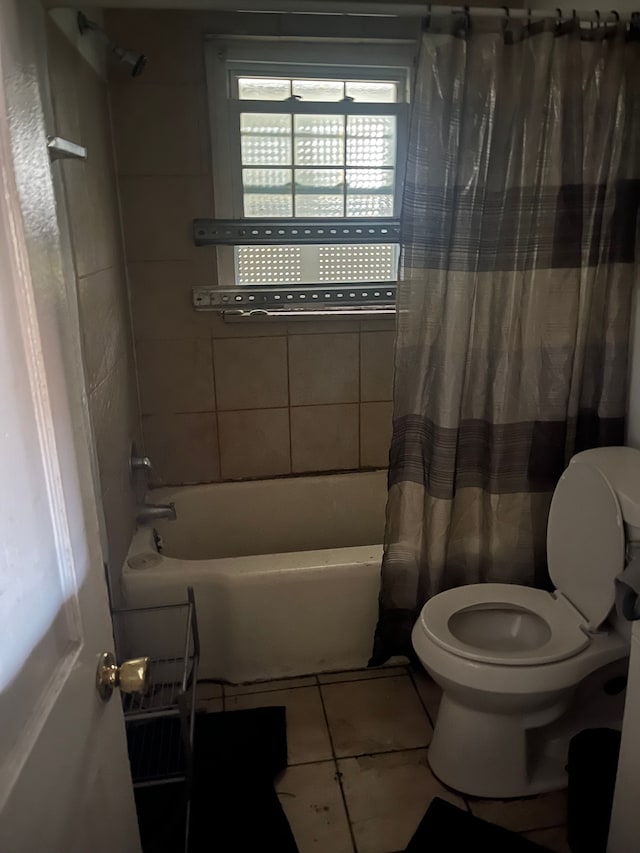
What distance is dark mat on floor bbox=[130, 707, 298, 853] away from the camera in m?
1.50

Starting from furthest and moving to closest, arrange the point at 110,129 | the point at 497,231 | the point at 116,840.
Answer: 1. the point at 110,129
2. the point at 497,231
3. the point at 116,840

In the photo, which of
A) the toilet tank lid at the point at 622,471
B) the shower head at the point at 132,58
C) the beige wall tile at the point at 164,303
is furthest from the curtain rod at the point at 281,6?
the toilet tank lid at the point at 622,471

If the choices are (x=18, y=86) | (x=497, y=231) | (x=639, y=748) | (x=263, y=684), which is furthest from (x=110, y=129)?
(x=639, y=748)

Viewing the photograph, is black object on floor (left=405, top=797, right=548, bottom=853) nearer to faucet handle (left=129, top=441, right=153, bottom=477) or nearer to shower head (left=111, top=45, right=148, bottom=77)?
faucet handle (left=129, top=441, right=153, bottom=477)

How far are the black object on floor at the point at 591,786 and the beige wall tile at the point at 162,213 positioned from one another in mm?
1931

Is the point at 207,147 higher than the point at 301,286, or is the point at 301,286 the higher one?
the point at 207,147

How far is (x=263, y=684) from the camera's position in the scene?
2.06 meters

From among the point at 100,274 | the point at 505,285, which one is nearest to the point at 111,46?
the point at 100,274

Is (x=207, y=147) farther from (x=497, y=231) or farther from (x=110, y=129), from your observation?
(x=497, y=231)

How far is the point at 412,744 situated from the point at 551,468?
877 millimetres

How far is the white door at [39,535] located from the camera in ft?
2.03

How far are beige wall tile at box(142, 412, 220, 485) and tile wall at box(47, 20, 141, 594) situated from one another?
A: 6.4 inches

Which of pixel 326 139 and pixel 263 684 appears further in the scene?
pixel 326 139

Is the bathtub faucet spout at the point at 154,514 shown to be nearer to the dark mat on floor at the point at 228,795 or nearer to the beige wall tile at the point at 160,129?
the dark mat on floor at the point at 228,795
